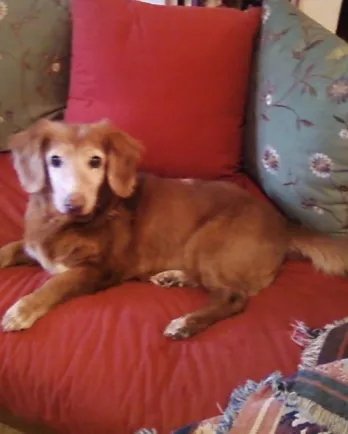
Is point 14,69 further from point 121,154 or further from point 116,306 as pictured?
point 116,306

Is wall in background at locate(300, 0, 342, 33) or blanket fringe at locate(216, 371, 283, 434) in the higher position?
wall in background at locate(300, 0, 342, 33)

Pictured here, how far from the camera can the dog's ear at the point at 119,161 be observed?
1.55 meters

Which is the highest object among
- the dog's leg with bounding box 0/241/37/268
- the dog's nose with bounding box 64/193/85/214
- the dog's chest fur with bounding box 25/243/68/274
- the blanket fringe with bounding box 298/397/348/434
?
the dog's nose with bounding box 64/193/85/214

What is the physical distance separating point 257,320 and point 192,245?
0.32 metres

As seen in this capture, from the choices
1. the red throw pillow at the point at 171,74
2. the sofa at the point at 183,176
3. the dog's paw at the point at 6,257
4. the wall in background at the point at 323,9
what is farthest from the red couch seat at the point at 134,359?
the wall in background at the point at 323,9

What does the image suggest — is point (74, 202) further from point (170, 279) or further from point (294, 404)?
point (294, 404)

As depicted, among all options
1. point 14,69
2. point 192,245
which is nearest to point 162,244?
point 192,245

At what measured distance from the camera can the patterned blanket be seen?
41.8 inches

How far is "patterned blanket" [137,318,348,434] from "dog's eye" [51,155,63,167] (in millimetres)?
704

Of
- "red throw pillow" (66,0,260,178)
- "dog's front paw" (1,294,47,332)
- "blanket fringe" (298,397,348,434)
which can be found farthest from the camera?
"red throw pillow" (66,0,260,178)

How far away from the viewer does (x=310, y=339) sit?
1.33 metres

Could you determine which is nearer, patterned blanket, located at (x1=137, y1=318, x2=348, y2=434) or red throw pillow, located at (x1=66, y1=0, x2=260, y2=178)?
patterned blanket, located at (x1=137, y1=318, x2=348, y2=434)

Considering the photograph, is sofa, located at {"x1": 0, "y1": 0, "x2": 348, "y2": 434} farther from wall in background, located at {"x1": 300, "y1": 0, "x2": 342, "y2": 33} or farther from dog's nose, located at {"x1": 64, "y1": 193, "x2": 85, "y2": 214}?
wall in background, located at {"x1": 300, "y1": 0, "x2": 342, "y2": 33}

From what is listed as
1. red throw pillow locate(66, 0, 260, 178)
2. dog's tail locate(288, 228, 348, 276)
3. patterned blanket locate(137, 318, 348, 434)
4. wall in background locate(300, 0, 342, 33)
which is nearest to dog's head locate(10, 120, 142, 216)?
red throw pillow locate(66, 0, 260, 178)
